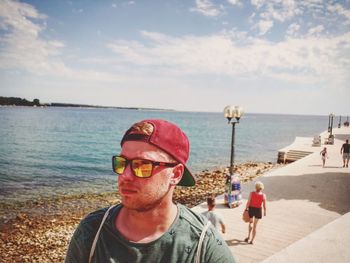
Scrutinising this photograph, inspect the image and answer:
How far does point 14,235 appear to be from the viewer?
10602mm

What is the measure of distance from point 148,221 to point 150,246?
0.49ft

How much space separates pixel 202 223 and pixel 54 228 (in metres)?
11.3

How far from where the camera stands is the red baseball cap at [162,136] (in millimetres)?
1737

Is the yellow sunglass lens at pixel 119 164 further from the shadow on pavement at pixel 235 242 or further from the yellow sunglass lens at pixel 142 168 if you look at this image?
the shadow on pavement at pixel 235 242

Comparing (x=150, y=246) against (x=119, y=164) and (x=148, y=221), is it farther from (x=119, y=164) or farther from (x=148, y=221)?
(x=119, y=164)

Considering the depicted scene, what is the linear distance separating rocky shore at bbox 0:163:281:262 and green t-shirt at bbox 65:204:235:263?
843 centimetres

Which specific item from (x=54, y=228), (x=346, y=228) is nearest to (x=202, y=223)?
(x=346, y=228)

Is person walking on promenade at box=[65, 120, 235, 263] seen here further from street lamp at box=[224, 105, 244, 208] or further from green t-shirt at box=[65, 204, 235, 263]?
street lamp at box=[224, 105, 244, 208]

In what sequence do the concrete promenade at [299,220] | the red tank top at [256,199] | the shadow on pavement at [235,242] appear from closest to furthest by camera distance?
1. the concrete promenade at [299,220]
2. the red tank top at [256,199]
3. the shadow on pavement at [235,242]

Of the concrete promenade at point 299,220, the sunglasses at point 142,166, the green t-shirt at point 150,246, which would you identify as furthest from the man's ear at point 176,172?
the concrete promenade at point 299,220

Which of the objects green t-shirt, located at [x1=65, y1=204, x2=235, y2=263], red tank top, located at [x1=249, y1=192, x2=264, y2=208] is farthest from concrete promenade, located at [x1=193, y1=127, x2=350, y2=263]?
green t-shirt, located at [x1=65, y1=204, x2=235, y2=263]

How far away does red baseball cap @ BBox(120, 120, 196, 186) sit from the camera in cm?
174

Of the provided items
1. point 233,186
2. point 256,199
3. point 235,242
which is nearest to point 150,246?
point 256,199

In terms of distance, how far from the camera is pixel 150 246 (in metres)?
1.60
